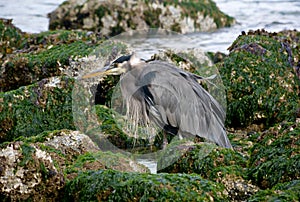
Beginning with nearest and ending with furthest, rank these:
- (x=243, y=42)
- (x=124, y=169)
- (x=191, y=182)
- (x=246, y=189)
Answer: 1. (x=191, y=182)
2. (x=246, y=189)
3. (x=124, y=169)
4. (x=243, y=42)

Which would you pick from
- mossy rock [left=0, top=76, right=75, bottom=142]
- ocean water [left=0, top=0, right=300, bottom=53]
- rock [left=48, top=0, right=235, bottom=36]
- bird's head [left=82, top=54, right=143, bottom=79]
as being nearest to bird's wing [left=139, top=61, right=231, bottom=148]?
bird's head [left=82, top=54, right=143, bottom=79]

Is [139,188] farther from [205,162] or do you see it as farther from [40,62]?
[40,62]

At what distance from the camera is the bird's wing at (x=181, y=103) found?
7133 mm

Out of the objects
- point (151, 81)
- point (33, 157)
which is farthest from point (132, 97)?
point (33, 157)

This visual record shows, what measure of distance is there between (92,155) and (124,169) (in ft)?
1.17

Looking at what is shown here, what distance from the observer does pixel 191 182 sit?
5.02m

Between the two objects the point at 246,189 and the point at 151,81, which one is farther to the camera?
the point at 151,81

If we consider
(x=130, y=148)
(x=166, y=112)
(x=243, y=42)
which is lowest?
(x=130, y=148)

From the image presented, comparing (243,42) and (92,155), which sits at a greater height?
(243,42)

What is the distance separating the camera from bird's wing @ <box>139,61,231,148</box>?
713cm

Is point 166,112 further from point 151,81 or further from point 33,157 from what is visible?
point 33,157

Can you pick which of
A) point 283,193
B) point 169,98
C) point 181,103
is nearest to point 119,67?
point 169,98

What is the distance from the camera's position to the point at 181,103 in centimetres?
727

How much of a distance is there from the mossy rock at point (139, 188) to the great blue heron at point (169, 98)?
211cm
